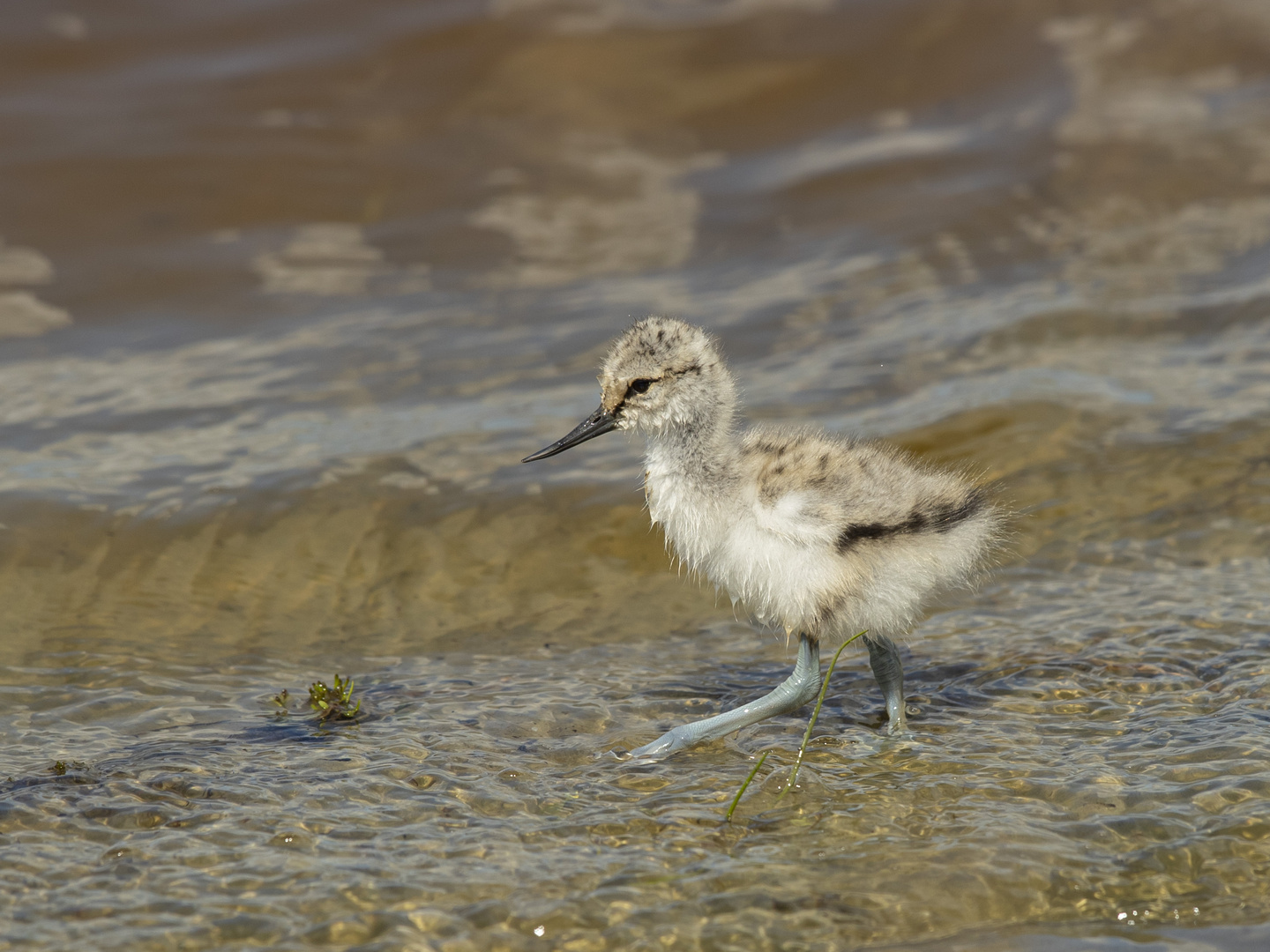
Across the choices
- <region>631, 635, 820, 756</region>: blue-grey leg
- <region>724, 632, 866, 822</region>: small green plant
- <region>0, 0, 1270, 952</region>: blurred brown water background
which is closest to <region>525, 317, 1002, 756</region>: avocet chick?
<region>631, 635, 820, 756</region>: blue-grey leg

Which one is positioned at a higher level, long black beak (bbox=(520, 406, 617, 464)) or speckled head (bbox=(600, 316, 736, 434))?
speckled head (bbox=(600, 316, 736, 434))

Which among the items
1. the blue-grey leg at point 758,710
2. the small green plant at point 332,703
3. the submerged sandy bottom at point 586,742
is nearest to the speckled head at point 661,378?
the blue-grey leg at point 758,710

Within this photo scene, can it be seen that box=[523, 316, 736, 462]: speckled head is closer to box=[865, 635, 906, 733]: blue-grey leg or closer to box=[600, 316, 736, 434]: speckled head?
box=[600, 316, 736, 434]: speckled head

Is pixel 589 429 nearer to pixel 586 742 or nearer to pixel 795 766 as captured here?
pixel 586 742

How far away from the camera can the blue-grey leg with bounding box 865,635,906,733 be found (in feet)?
13.5

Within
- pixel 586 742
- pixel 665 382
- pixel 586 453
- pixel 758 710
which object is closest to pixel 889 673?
pixel 758 710

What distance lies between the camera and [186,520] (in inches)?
224

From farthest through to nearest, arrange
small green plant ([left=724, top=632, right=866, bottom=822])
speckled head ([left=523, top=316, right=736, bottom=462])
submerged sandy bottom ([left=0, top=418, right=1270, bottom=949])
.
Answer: speckled head ([left=523, top=316, right=736, bottom=462]) → small green plant ([left=724, top=632, right=866, bottom=822]) → submerged sandy bottom ([left=0, top=418, right=1270, bottom=949])

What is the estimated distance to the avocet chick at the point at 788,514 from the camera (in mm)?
3928

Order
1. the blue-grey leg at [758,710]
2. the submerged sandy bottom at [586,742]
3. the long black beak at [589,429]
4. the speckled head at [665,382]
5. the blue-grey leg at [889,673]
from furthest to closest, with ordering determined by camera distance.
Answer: the long black beak at [589,429], the speckled head at [665,382], the blue-grey leg at [889,673], the blue-grey leg at [758,710], the submerged sandy bottom at [586,742]

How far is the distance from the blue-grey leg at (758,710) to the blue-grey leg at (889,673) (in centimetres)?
18

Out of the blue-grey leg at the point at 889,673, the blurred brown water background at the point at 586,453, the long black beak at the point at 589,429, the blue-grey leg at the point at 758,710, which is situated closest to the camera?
the blurred brown water background at the point at 586,453

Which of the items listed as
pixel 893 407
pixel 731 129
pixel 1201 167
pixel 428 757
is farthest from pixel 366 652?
pixel 1201 167

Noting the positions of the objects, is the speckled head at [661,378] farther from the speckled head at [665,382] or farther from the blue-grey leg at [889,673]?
the blue-grey leg at [889,673]
